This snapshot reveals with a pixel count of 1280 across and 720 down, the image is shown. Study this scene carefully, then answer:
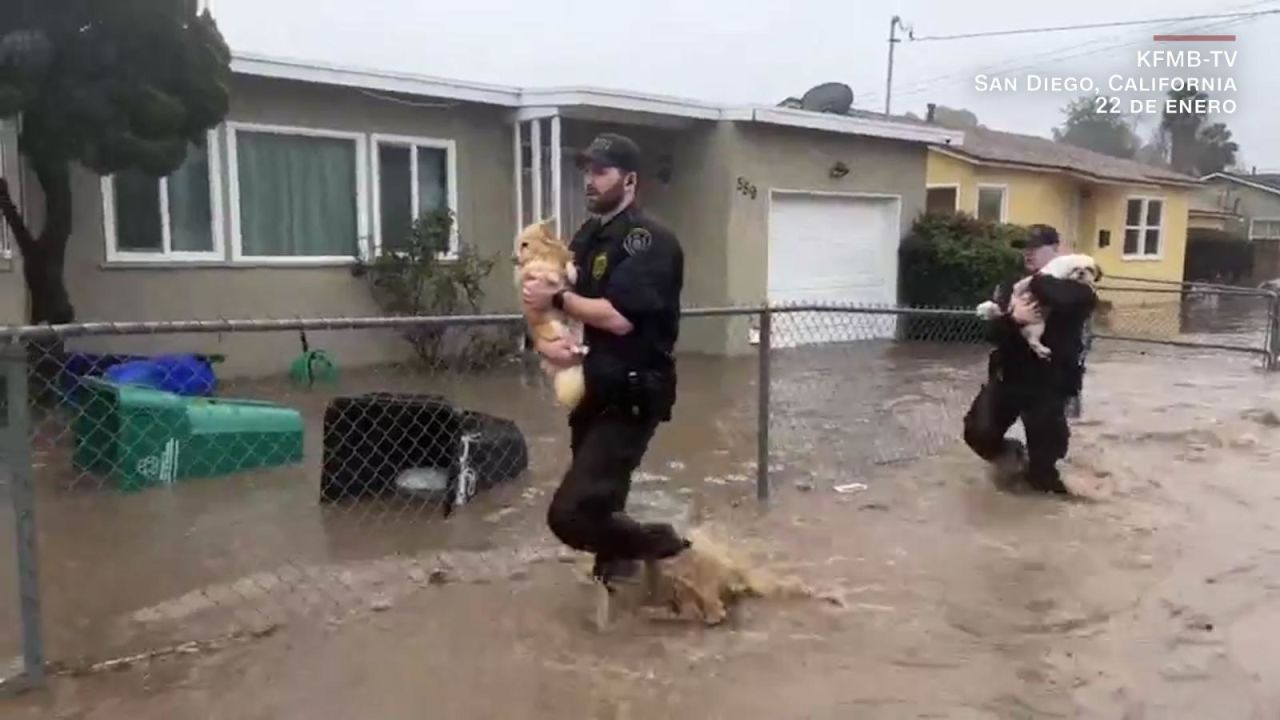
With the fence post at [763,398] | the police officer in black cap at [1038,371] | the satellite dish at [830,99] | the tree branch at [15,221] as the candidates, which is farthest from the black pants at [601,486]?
the satellite dish at [830,99]

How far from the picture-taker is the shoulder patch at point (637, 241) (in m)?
3.95

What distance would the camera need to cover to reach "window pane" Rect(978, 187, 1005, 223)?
22500mm

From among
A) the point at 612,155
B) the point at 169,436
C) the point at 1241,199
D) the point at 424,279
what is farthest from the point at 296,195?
the point at 1241,199

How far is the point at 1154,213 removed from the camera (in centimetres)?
2645

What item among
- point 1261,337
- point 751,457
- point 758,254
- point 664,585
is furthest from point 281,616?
point 1261,337

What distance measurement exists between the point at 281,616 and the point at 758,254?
36.5 ft

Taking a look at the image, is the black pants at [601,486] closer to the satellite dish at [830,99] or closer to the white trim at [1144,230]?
the satellite dish at [830,99]

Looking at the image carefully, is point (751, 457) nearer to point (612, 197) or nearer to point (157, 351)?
point (612, 197)

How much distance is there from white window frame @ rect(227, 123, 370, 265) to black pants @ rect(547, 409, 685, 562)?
8.26m

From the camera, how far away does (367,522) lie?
6035 millimetres

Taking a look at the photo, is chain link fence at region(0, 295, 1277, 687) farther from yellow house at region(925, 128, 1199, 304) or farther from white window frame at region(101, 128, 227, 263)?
yellow house at region(925, 128, 1199, 304)

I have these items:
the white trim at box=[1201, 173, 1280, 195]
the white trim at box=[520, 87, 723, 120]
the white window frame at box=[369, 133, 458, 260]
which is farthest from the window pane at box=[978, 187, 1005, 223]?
the white trim at box=[1201, 173, 1280, 195]

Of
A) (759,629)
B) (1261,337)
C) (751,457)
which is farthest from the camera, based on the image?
(1261,337)

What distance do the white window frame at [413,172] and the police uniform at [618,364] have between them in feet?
28.4
